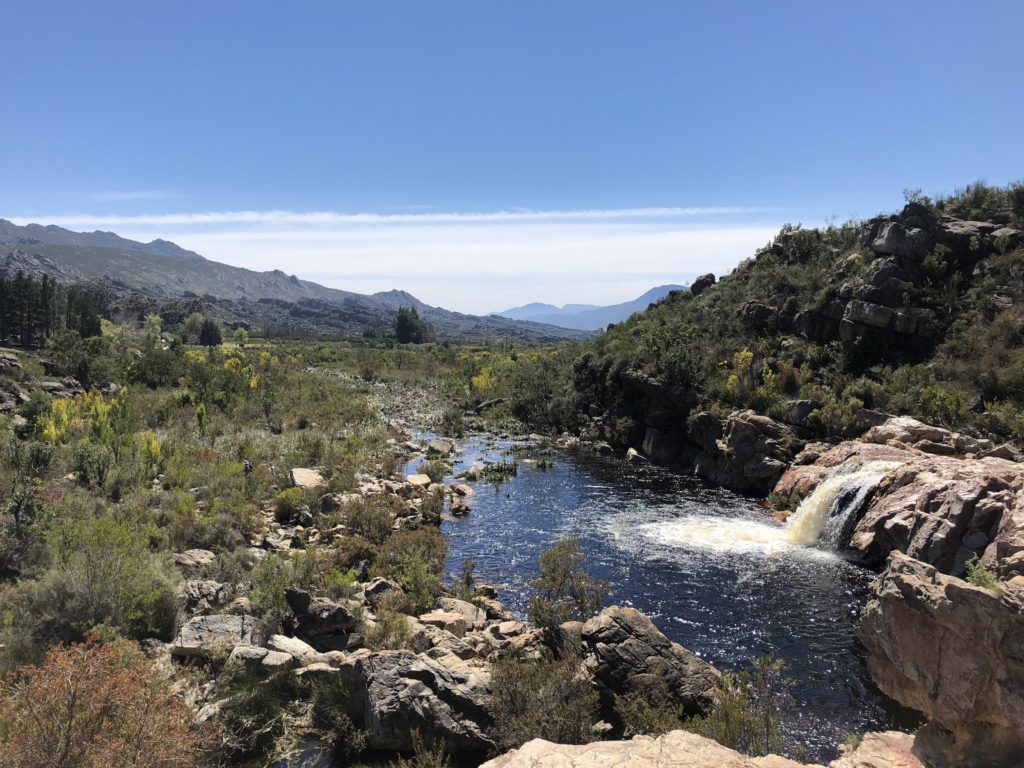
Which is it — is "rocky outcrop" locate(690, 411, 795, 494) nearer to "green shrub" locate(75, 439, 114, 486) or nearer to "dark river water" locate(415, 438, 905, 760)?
"dark river water" locate(415, 438, 905, 760)

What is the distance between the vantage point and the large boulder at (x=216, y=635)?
10648 millimetres

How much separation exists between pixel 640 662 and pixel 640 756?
439 centimetres

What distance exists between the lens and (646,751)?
689 centimetres

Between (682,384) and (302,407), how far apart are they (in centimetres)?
2584

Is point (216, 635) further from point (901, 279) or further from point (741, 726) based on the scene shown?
point (901, 279)

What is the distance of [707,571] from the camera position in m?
18.0

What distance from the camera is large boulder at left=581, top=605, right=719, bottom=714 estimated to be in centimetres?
1048

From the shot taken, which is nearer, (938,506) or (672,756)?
(672,756)

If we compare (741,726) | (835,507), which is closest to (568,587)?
(741,726)

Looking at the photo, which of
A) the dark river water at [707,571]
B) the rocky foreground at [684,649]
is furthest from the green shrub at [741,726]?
the dark river water at [707,571]

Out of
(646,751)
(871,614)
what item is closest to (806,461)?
(871,614)

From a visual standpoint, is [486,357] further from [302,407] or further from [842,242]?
[842,242]

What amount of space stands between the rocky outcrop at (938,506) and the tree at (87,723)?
46.6ft

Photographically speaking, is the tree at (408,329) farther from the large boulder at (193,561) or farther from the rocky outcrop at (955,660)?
the rocky outcrop at (955,660)
